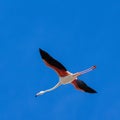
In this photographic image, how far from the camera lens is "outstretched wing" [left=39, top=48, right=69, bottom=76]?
173 ft

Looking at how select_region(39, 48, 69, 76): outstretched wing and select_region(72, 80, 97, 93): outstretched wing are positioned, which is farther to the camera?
select_region(72, 80, 97, 93): outstretched wing

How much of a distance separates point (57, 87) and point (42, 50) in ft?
20.0

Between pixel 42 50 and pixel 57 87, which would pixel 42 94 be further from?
pixel 42 50

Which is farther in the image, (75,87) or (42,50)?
(75,87)

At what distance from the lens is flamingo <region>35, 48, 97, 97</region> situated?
53.2 meters

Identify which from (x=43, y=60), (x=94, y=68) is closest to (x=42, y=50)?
(x=43, y=60)

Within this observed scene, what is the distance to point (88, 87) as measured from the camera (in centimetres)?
5734

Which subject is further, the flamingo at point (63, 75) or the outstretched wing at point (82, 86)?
the outstretched wing at point (82, 86)

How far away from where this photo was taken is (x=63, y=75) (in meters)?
56.6

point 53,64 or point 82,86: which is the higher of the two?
point 82,86

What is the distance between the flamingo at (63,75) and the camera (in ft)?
174

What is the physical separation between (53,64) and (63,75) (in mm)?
2794

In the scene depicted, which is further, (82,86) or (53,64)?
(82,86)

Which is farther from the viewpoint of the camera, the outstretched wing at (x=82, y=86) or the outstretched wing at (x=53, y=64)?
the outstretched wing at (x=82, y=86)
